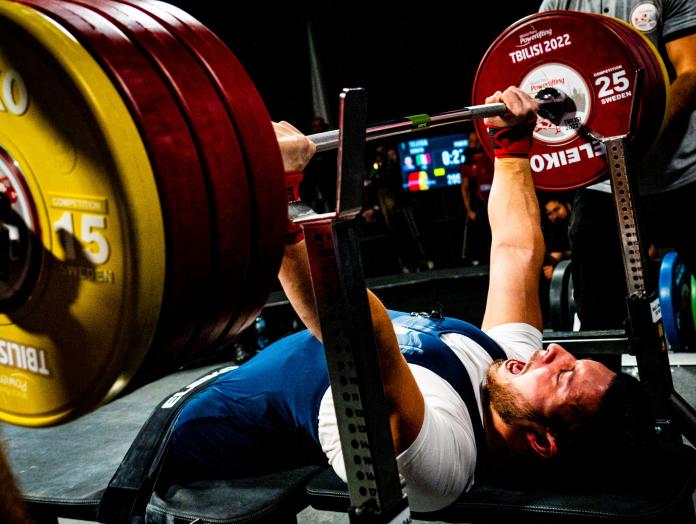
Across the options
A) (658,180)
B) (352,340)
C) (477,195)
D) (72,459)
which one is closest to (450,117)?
(352,340)

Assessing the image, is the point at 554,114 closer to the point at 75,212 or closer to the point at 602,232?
the point at 602,232

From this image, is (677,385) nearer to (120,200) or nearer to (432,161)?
(120,200)

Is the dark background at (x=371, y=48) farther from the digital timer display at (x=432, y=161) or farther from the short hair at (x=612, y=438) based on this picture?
the short hair at (x=612, y=438)

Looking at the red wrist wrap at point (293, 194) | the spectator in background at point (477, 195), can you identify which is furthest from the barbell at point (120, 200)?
the spectator in background at point (477, 195)

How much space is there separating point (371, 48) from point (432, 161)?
1.81 meters

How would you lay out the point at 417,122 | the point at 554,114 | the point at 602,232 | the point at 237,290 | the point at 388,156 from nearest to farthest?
the point at 237,290, the point at 417,122, the point at 554,114, the point at 602,232, the point at 388,156

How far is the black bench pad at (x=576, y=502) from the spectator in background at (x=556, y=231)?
3.14m

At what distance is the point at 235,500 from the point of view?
138 centimetres

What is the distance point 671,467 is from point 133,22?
125 centimetres

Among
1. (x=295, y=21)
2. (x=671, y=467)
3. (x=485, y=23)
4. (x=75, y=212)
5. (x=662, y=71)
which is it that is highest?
(x=295, y=21)

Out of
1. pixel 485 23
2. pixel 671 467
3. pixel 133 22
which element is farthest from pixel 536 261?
pixel 485 23

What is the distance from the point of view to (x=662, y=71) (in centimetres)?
187

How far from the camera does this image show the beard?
4.67 ft

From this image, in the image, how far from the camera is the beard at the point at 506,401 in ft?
4.67
